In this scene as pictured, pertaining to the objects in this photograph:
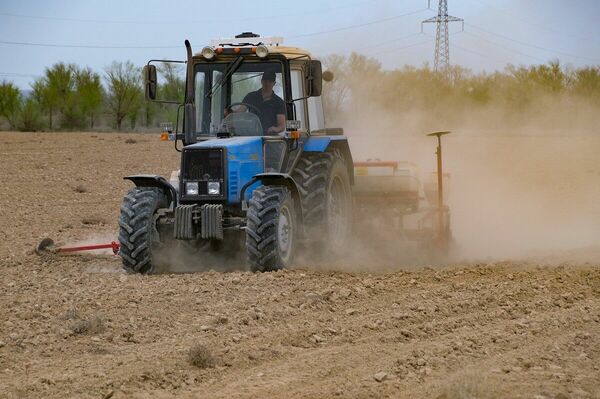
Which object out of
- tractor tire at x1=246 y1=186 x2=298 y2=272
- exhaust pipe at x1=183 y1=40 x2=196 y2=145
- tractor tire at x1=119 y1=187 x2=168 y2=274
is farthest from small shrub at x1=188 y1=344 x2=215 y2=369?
exhaust pipe at x1=183 y1=40 x2=196 y2=145

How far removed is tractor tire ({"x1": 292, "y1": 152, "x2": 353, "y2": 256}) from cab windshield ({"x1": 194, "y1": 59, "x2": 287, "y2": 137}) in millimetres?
686

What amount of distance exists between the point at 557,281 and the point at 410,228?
3.62 meters

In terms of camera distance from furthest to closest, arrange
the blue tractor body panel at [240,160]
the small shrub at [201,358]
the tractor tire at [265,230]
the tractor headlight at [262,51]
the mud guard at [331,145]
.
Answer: the mud guard at [331,145] → the tractor headlight at [262,51] → the blue tractor body panel at [240,160] → the tractor tire at [265,230] → the small shrub at [201,358]

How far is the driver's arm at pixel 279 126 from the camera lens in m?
11.5

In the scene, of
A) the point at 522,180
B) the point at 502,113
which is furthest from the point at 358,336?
the point at 502,113

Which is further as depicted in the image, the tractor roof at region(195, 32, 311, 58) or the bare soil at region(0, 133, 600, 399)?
the tractor roof at region(195, 32, 311, 58)

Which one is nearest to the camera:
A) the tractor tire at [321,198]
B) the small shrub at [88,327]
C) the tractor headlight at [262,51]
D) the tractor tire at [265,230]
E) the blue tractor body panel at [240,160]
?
the small shrub at [88,327]

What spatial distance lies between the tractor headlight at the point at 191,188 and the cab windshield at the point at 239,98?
3.12ft

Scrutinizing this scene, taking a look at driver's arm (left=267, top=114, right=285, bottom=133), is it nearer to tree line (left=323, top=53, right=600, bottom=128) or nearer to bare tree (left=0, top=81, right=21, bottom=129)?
tree line (left=323, top=53, right=600, bottom=128)

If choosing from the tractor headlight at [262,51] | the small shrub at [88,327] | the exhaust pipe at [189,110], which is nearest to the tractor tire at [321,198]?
the exhaust pipe at [189,110]

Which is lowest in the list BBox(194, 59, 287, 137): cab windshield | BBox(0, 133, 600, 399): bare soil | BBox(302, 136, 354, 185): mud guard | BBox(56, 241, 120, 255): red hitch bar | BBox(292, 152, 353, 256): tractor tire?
BBox(0, 133, 600, 399): bare soil

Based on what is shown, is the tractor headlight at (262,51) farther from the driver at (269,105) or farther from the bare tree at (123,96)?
the bare tree at (123,96)

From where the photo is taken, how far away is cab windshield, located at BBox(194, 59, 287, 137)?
11586 mm

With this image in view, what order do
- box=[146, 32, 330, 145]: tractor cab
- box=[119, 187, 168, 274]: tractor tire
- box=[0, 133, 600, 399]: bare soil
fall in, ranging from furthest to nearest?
box=[146, 32, 330, 145]: tractor cab
box=[119, 187, 168, 274]: tractor tire
box=[0, 133, 600, 399]: bare soil
